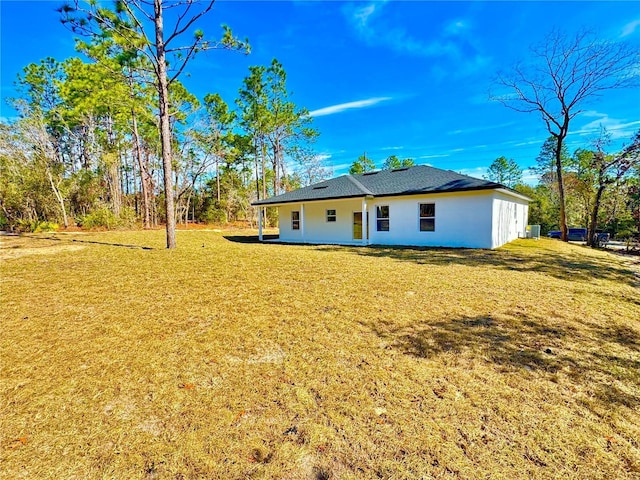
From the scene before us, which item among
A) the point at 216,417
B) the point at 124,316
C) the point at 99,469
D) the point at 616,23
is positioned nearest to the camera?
the point at 99,469

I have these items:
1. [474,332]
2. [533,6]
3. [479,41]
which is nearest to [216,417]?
[474,332]

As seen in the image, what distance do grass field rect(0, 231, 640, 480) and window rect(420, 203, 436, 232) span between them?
23.9 feet

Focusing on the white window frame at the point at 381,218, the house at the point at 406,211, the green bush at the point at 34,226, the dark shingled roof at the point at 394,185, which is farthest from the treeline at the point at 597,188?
the green bush at the point at 34,226

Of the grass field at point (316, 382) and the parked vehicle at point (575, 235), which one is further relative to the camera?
the parked vehicle at point (575, 235)

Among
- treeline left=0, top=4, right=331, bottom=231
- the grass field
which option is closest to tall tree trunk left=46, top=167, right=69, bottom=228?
treeline left=0, top=4, right=331, bottom=231

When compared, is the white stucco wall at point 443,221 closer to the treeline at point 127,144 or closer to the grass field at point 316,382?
the grass field at point 316,382

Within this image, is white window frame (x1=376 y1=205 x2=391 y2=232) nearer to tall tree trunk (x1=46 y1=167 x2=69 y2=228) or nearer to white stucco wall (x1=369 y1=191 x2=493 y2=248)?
white stucco wall (x1=369 y1=191 x2=493 y2=248)

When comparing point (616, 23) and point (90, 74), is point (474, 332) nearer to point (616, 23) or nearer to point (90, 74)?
point (616, 23)

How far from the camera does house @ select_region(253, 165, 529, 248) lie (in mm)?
11523

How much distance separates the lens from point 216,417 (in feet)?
6.95

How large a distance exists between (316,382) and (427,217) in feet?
→ 36.8

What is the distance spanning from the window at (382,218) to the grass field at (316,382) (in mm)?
8496

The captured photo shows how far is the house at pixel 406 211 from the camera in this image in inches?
454

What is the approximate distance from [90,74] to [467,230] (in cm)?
2214
